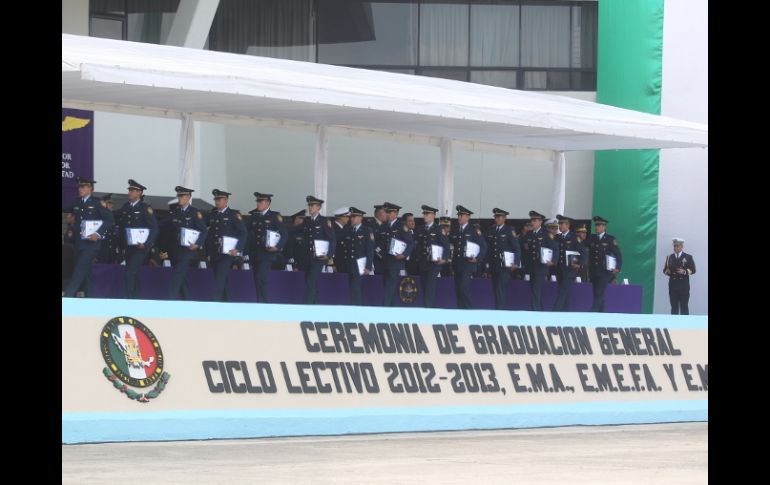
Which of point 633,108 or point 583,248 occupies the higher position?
point 633,108

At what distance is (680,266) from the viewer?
2575cm

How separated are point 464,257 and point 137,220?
16.2 ft

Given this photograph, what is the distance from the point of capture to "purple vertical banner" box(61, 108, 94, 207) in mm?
22797

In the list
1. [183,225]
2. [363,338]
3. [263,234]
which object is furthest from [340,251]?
[363,338]

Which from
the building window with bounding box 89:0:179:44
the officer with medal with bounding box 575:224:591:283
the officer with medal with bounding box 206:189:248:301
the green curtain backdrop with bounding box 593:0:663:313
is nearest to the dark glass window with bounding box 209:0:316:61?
the building window with bounding box 89:0:179:44

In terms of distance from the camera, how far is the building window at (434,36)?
28.4m

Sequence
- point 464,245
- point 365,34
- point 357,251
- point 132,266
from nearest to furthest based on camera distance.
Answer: point 132,266 → point 357,251 → point 464,245 → point 365,34

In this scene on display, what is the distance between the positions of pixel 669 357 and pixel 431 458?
6153 mm

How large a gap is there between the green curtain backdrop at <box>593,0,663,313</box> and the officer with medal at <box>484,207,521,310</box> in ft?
28.2

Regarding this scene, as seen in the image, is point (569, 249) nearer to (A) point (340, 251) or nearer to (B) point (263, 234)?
(A) point (340, 251)
